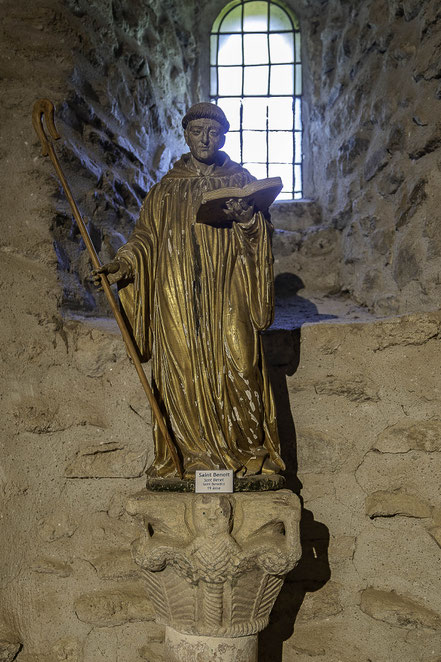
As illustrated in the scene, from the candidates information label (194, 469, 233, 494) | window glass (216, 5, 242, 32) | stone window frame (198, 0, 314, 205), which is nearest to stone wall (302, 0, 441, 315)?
stone window frame (198, 0, 314, 205)

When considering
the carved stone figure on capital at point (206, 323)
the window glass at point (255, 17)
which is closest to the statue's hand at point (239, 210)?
the carved stone figure on capital at point (206, 323)

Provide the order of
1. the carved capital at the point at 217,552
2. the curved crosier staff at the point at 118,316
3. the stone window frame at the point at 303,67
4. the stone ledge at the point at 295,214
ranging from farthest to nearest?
the stone window frame at the point at 303,67
the stone ledge at the point at 295,214
the curved crosier staff at the point at 118,316
the carved capital at the point at 217,552

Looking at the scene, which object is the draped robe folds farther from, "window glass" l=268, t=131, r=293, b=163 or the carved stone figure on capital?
"window glass" l=268, t=131, r=293, b=163

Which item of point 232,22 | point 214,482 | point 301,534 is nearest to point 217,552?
point 214,482

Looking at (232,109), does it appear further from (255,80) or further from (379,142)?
(379,142)

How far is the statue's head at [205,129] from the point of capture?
2543 mm

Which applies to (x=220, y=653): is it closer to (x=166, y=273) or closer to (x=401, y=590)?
(x=401, y=590)

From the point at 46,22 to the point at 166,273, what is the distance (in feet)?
5.93

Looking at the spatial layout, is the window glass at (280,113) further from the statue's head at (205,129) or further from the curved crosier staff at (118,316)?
the curved crosier staff at (118,316)

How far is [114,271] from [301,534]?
1.38 meters

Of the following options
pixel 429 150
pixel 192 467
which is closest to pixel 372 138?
pixel 429 150

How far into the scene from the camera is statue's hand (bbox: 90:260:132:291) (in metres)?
2.39

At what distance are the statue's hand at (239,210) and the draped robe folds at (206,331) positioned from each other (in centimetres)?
3

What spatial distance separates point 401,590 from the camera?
2.76 metres
